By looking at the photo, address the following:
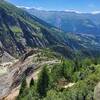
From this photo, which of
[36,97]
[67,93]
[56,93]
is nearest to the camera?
[67,93]

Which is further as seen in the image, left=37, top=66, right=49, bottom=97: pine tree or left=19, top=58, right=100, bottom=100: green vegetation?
left=37, top=66, right=49, bottom=97: pine tree

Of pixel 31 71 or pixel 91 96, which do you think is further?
pixel 31 71

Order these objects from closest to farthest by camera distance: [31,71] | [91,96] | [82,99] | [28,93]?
[91,96]
[82,99]
[28,93]
[31,71]

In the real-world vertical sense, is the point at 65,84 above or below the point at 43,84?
below

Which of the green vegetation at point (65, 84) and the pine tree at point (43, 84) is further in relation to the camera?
the pine tree at point (43, 84)

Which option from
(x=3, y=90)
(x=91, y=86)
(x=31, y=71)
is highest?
(x=91, y=86)

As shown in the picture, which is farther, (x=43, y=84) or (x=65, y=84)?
(x=65, y=84)

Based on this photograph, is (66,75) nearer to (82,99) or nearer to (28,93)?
(28,93)

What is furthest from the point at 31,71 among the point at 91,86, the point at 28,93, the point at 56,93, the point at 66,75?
the point at 91,86
